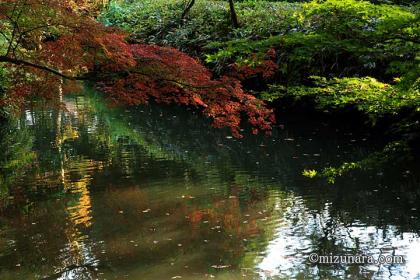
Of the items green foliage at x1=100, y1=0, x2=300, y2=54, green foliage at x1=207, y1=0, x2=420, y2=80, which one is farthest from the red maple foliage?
green foliage at x1=100, y1=0, x2=300, y2=54

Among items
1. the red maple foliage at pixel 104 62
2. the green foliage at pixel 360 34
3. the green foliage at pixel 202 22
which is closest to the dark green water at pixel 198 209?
the red maple foliage at pixel 104 62

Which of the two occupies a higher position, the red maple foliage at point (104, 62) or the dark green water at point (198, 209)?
the red maple foliage at point (104, 62)

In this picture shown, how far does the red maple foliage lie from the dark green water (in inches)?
53.1

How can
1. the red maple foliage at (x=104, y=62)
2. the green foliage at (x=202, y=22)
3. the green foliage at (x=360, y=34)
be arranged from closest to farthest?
the green foliage at (x=360, y=34), the red maple foliage at (x=104, y=62), the green foliage at (x=202, y=22)

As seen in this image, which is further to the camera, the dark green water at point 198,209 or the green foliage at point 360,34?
the dark green water at point 198,209

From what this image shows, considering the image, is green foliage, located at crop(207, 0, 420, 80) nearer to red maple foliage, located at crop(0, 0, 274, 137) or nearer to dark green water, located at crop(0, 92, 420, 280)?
red maple foliage, located at crop(0, 0, 274, 137)

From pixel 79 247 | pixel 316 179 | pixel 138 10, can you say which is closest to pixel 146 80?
pixel 79 247

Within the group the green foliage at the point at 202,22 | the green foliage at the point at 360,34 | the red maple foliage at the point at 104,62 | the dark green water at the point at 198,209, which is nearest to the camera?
the green foliage at the point at 360,34

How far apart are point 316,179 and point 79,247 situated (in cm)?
364

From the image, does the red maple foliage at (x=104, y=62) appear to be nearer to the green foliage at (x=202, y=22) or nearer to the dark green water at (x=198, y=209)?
the dark green water at (x=198, y=209)

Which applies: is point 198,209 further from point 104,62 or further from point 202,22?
point 202,22

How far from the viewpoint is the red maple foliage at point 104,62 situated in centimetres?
497

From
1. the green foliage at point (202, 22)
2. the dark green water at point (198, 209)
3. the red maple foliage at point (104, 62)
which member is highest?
the green foliage at point (202, 22)

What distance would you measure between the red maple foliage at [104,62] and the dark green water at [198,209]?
4.43 ft
